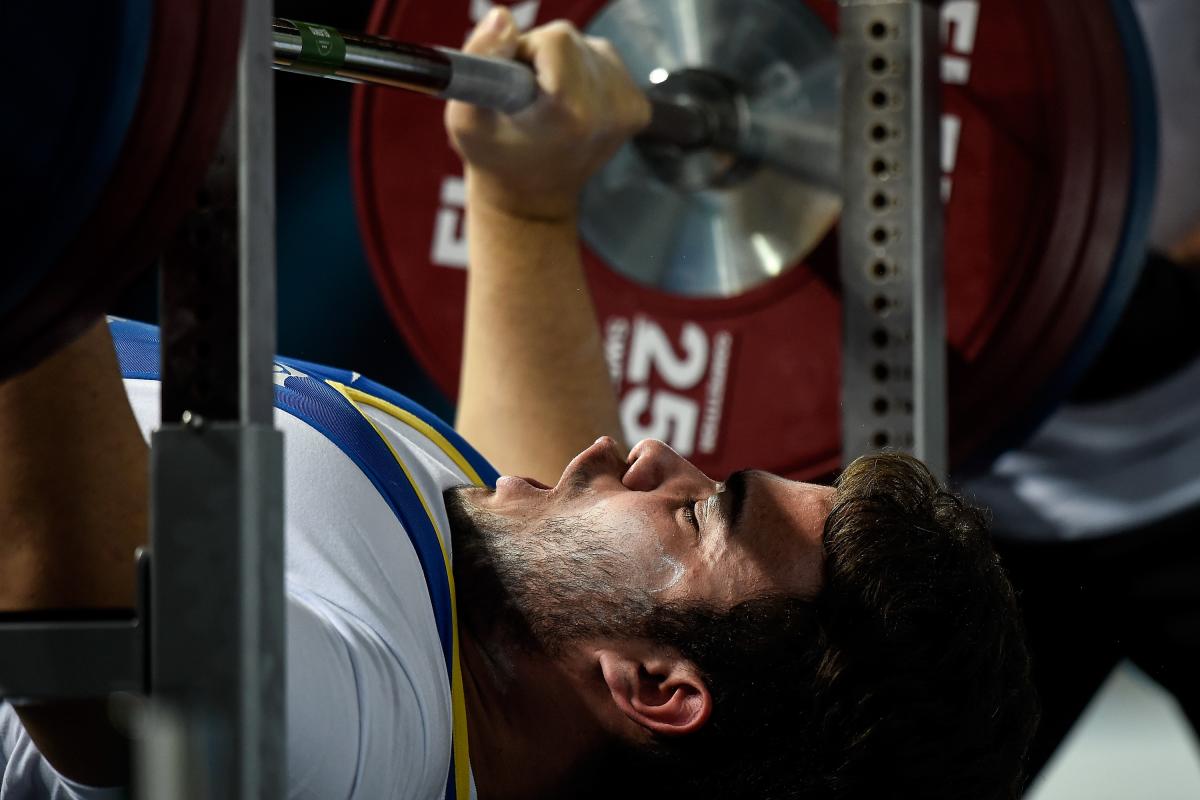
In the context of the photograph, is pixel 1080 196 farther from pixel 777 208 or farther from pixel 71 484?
pixel 71 484

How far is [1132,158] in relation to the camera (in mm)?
1478

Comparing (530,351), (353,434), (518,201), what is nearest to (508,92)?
(518,201)

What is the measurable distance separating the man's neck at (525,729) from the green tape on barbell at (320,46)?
1.46 ft

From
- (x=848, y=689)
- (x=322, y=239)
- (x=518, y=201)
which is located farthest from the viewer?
(x=322, y=239)

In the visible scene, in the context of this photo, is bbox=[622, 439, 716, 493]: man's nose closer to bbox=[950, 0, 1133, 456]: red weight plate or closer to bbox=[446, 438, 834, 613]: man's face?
bbox=[446, 438, 834, 613]: man's face

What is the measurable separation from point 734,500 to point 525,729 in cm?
22

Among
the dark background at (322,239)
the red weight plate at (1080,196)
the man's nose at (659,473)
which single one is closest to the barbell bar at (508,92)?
the red weight plate at (1080,196)

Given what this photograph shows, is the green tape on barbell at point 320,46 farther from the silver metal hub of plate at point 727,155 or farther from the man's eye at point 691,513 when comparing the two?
the silver metal hub of plate at point 727,155

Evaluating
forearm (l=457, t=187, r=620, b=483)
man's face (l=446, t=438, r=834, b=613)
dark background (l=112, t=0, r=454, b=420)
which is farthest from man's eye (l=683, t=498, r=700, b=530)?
dark background (l=112, t=0, r=454, b=420)

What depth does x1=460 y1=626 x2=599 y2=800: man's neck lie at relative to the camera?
43.7 inches

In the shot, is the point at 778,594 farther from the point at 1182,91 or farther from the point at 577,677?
the point at 1182,91

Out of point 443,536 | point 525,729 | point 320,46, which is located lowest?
point 525,729

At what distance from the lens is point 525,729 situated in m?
1.11

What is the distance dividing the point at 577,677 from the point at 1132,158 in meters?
0.76
